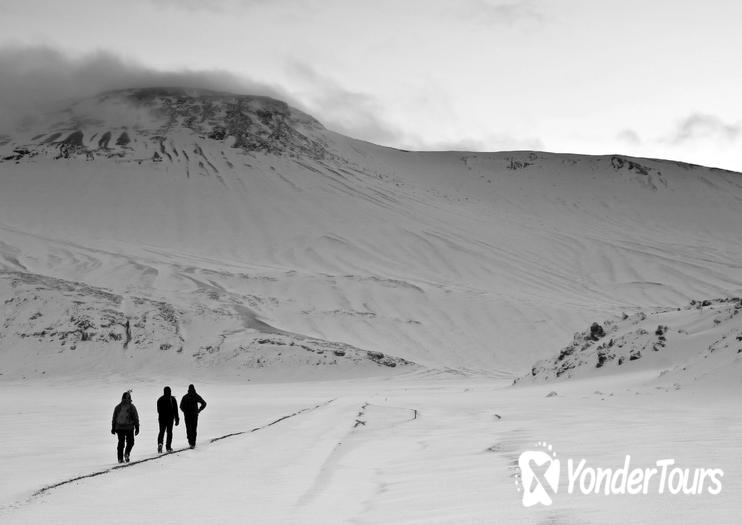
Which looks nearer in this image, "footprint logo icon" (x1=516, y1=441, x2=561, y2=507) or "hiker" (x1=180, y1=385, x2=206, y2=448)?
"footprint logo icon" (x1=516, y1=441, x2=561, y2=507)

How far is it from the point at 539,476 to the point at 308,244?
184 feet

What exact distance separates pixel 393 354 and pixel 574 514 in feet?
95.0

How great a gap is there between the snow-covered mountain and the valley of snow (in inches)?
9.6

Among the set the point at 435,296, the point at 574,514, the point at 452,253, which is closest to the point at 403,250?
the point at 452,253

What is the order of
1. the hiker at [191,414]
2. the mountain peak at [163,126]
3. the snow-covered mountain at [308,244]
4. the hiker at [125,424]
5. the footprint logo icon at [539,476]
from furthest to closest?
the mountain peak at [163,126] < the snow-covered mountain at [308,244] < the hiker at [191,414] < the hiker at [125,424] < the footprint logo icon at [539,476]

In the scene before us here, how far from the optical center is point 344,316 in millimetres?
38906

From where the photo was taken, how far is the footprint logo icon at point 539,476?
6012mm

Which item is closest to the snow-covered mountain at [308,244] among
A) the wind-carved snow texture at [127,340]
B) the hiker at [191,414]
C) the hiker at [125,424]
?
the wind-carved snow texture at [127,340]

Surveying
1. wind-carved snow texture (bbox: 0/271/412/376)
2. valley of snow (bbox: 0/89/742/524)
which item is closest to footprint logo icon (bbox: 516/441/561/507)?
valley of snow (bbox: 0/89/742/524)

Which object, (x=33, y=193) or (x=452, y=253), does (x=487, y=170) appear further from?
(x=33, y=193)

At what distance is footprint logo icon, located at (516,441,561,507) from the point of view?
601 cm

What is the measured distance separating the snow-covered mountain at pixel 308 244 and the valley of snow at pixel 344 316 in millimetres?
244

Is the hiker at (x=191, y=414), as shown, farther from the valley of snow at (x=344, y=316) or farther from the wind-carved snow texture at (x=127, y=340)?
the wind-carved snow texture at (x=127, y=340)

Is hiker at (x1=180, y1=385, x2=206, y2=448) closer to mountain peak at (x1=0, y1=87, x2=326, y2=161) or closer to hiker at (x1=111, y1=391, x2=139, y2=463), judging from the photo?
hiker at (x1=111, y1=391, x2=139, y2=463)
